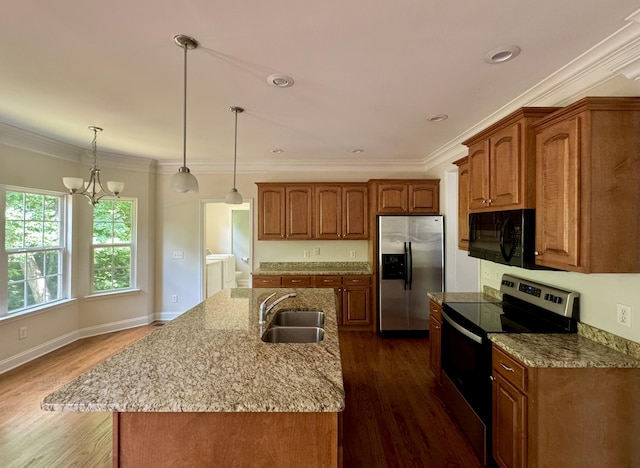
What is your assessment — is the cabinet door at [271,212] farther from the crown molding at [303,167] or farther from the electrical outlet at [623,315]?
the electrical outlet at [623,315]

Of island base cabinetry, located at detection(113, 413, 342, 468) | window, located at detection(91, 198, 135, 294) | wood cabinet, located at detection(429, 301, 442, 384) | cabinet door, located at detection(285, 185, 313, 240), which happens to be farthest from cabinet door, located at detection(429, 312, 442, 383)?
window, located at detection(91, 198, 135, 294)

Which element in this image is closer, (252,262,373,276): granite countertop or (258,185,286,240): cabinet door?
(252,262,373,276): granite countertop

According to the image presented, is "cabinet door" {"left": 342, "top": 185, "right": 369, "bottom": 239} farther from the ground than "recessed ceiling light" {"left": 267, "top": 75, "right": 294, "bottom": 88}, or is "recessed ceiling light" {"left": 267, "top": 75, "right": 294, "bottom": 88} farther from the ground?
"recessed ceiling light" {"left": 267, "top": 75, "right": 294, "bottom": 88}

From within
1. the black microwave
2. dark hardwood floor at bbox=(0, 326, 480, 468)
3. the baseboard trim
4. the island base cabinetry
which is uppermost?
the black microwave

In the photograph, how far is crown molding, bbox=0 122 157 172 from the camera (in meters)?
3.20

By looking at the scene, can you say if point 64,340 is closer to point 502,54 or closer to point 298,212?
point 298,212

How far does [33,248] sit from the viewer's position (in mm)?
3527

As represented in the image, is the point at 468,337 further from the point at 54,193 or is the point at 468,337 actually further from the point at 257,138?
the point at 54,193

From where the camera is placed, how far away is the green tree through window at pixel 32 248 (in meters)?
3.31

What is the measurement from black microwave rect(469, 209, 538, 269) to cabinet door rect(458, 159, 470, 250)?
350 mm

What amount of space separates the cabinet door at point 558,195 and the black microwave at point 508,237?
0.05 metres

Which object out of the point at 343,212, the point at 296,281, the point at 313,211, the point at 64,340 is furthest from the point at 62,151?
the point at 343,212

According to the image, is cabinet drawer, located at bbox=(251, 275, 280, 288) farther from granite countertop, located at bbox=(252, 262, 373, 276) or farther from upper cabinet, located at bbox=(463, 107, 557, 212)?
upper cabinet, located at bbox=(463, 107, 557, 212)

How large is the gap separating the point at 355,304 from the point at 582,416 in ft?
9.65
